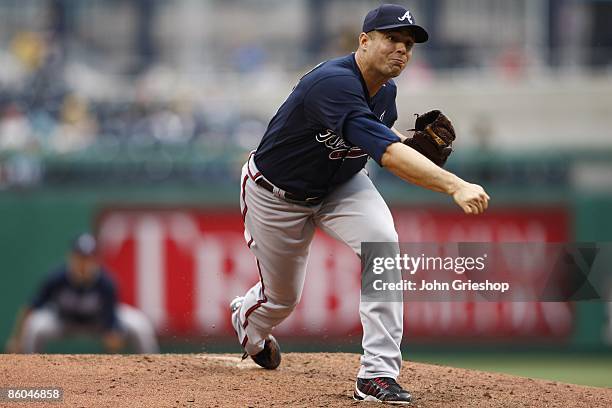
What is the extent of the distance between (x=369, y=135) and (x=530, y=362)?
726cm

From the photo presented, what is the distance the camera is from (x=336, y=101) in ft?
16.2

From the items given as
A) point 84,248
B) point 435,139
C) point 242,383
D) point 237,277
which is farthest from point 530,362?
point 435,139

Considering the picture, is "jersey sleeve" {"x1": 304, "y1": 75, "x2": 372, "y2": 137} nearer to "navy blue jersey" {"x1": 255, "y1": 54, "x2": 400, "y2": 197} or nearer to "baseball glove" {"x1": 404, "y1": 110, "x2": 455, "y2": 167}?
"navy blue jersey" {"x1": 255, "y1": 54, "x2": 400, "y2": 197}

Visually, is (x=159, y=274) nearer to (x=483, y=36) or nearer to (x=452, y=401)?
(x=452, y=401)

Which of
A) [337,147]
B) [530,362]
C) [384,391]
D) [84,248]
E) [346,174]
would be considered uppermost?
[337,147]

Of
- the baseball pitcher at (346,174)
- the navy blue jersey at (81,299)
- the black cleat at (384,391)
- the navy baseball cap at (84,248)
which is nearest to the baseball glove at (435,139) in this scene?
the baseball pitcher at (346,174)

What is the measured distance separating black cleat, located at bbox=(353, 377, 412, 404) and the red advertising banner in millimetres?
5972

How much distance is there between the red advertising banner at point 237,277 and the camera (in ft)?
36.6

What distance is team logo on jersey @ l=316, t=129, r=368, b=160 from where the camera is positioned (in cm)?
520

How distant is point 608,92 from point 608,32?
1.46 m

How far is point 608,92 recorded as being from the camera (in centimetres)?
1525

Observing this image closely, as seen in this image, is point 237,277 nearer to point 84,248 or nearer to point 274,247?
point 84,248

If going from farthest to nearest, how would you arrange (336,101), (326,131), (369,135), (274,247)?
1. (274,247)
2. (326,131)
3. (336,101)
4. (369,135)

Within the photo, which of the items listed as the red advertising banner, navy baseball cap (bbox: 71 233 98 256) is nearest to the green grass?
the red advertising banner
